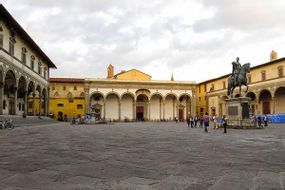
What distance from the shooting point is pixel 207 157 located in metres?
6.40

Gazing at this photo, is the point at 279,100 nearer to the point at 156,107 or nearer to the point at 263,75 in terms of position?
the point at 263,75

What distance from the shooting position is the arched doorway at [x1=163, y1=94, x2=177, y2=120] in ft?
158

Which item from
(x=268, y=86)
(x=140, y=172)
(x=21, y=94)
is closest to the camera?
(x=140, y=172)

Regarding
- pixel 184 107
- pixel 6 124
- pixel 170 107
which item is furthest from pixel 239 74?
pixel 184 107

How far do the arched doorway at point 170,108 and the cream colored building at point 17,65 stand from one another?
1982cm

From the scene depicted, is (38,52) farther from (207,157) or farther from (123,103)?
(207,157)

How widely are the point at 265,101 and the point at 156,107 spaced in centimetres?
1733

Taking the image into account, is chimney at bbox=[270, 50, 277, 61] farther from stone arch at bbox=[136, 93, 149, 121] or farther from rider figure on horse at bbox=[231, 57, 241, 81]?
rider figure on horse at bbox=[231, 57, 241, 81]

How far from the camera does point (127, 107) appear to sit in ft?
154

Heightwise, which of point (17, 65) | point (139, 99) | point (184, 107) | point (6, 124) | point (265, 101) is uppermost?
point (17, 65)

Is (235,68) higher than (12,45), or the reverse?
(12,45)

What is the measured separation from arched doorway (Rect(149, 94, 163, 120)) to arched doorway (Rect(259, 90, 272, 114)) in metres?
15.9

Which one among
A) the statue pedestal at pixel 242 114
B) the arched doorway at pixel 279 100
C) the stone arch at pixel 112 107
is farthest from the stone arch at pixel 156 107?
the statue pedestal at pixel 242 114

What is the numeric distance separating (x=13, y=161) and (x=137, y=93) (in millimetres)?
40256
